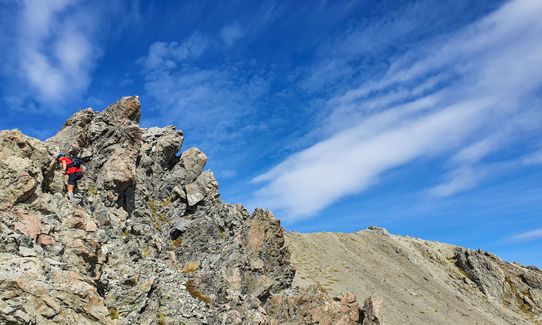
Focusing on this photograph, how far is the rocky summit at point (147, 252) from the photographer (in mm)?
19422

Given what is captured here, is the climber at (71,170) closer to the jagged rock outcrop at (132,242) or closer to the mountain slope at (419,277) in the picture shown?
the jagged rock outcrop at (132,242)

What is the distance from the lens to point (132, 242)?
31.5 m

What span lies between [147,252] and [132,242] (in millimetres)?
4255

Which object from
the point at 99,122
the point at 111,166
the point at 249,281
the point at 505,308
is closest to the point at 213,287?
the point at 249,281

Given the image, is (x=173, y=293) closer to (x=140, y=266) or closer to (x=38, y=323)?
(x=140, y=266)

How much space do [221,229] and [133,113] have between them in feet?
57.8

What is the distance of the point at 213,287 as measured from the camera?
35344 millimetres

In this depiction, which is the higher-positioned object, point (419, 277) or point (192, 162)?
point (192, 162)

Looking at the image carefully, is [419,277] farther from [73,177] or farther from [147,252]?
[73,177]

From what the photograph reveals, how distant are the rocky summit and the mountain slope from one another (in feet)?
1.96

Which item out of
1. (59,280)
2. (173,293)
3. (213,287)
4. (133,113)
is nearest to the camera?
(59,280)

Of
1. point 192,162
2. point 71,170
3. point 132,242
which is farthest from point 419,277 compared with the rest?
point 71,170

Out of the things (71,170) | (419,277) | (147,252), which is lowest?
(147,252)

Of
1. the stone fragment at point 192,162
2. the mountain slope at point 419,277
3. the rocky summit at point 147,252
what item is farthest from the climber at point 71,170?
the mountain slope at point 419,277
